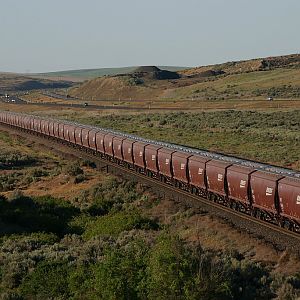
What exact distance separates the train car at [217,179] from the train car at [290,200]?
464cm

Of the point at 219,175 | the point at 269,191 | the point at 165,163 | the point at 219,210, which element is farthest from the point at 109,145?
the point at 269,191

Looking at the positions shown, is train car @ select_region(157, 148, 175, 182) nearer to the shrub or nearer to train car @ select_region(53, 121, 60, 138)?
the shrub

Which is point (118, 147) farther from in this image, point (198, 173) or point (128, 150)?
point (198, 173)

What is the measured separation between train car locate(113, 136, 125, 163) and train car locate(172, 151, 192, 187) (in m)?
9.82

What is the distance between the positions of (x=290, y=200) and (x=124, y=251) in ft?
27.4

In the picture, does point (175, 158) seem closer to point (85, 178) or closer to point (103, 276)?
point (85, 178)

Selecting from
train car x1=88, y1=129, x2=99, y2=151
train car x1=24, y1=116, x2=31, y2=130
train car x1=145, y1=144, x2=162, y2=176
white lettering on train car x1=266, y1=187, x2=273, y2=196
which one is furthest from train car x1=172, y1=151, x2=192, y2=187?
train car x1=24, y1=116, x2=31, y2=130

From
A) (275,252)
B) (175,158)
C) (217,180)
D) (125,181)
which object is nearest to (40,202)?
(125,181)

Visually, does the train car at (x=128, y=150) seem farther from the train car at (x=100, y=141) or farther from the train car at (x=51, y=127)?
the train car at (x=51, y=127)

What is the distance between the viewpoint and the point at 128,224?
25.4m

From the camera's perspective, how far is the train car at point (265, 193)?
911 inches

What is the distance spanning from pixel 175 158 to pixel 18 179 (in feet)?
50.7

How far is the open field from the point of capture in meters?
15.6

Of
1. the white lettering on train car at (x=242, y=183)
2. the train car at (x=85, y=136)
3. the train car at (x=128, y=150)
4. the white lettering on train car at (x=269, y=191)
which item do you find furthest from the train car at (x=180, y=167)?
the train car at (x=85, y=136)
